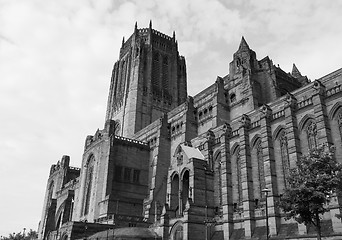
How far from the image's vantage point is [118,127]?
81062mm

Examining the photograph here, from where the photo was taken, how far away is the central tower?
3091 inches

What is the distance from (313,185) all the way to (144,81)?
6321 cm

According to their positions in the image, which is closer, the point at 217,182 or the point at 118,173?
the point at 217,182

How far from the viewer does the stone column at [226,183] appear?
35.0 metres

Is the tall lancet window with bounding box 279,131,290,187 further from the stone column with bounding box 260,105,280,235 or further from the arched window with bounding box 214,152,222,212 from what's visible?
the arched window with bounding box 214,152,222,212

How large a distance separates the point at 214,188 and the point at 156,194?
1261 cm

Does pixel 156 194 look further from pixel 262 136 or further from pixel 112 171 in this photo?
pixel 262 136

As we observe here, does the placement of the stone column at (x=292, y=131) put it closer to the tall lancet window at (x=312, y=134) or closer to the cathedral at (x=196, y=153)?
the cathedral at (x=196, y=153)

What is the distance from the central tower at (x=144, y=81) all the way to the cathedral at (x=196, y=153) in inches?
11.9

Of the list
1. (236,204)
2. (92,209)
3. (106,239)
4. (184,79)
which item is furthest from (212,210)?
(184,79)

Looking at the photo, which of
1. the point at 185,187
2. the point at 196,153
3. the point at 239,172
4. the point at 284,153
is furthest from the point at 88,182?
the point at 284,153

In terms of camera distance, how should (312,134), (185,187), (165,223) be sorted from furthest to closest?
(185,187) → (165,223) → (312,134)

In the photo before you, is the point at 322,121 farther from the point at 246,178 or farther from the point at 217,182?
the point at 217,182

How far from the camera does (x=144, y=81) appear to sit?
3228 inches
